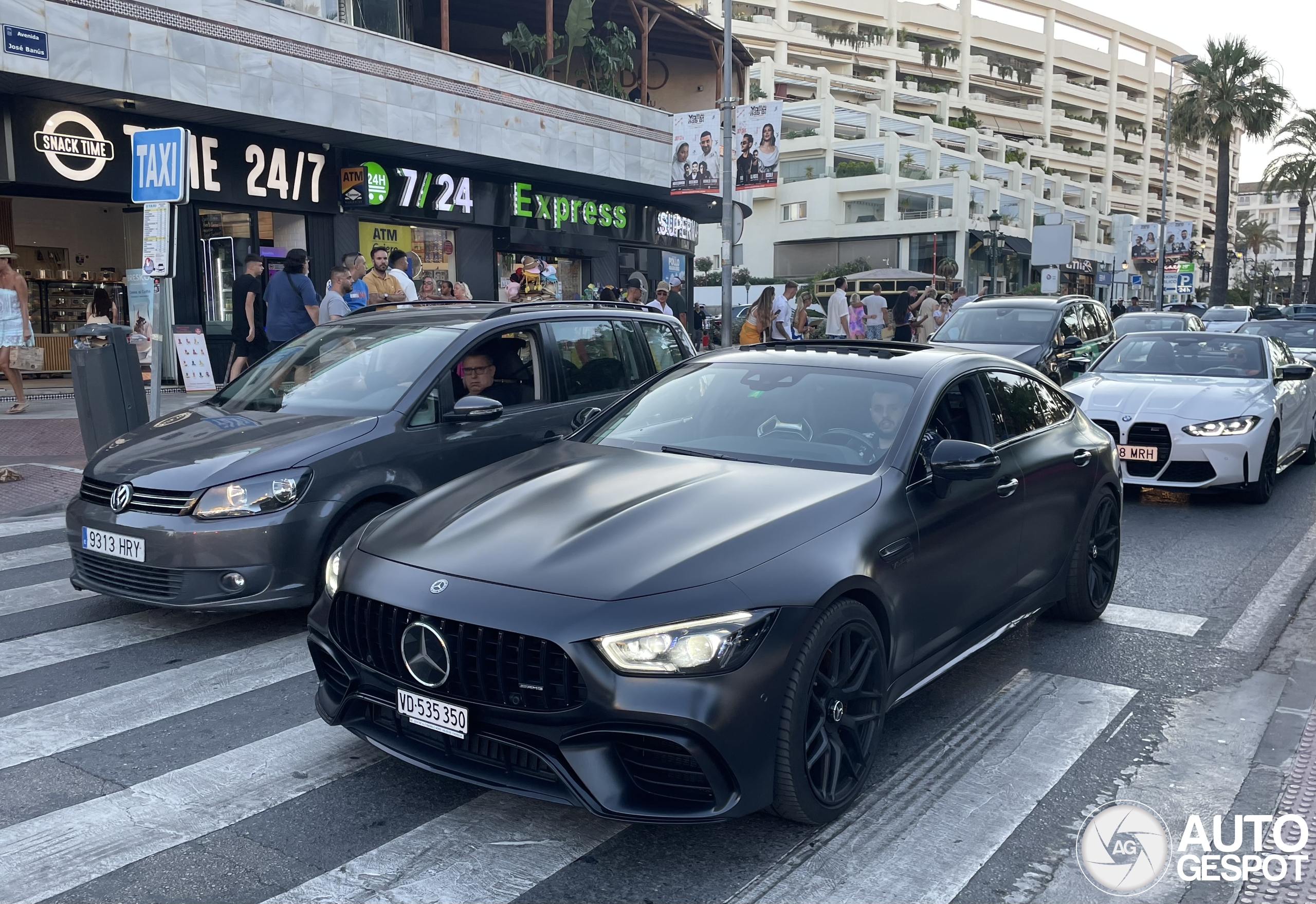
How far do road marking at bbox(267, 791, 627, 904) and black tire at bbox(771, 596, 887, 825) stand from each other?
63 centimetres

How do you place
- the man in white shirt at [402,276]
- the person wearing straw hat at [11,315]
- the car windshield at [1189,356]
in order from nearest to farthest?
the car windshield at [1189,356] → the person wearing straw hat at [11,315] → the man in white shirt at [402,276]

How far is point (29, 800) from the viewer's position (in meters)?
3.62

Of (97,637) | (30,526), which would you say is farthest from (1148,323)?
(97,637)

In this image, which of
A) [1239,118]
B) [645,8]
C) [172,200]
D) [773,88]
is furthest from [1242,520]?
[773,88]

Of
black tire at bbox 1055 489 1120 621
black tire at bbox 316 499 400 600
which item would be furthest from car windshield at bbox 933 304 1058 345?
black tire at bbox 316 499 400 600

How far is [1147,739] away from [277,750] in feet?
11.0

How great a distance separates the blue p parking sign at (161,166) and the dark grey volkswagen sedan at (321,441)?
272 cm

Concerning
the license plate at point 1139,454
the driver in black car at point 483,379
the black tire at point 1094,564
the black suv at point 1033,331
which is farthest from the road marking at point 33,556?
the black suv at point 1033,331

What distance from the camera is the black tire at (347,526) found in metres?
5.39

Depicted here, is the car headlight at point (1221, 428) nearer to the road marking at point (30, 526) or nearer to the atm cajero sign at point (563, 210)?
the road marking at point (30, 526)

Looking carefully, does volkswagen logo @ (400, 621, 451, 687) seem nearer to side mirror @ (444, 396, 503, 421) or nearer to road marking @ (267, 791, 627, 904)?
road marking @ (267, 791, 627, 904)

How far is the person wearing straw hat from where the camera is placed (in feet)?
39.7

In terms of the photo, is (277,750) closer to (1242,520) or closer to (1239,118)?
(1242,520)

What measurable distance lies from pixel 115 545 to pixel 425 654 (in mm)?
2836
